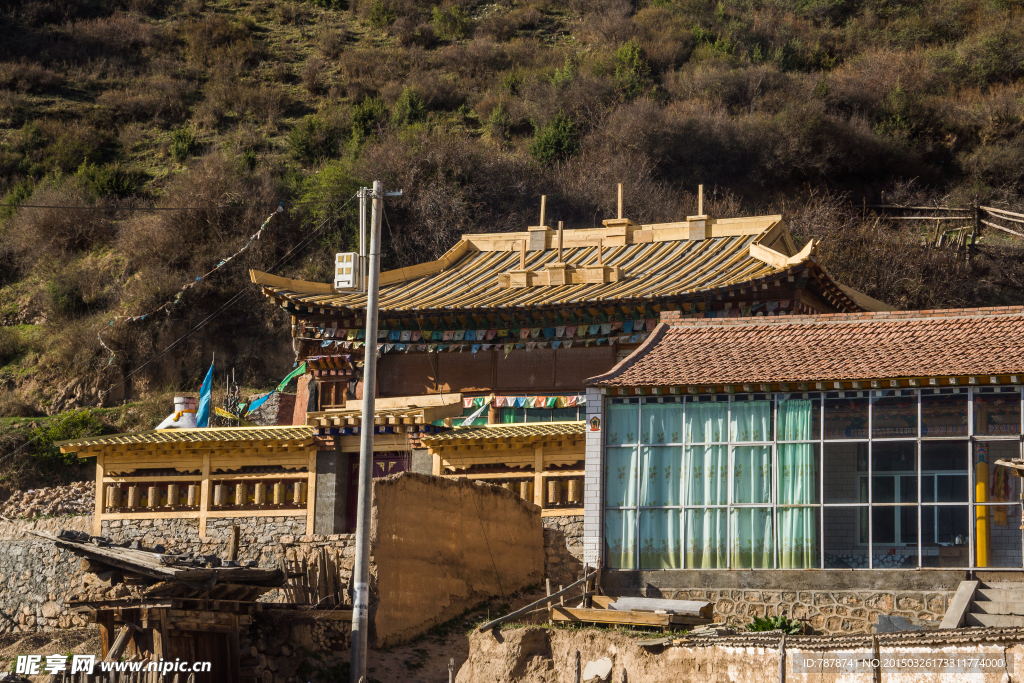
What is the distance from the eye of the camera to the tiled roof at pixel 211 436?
25.0m

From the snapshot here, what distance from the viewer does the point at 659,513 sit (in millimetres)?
20172

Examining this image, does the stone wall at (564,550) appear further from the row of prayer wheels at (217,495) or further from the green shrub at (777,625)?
the green shrub at (777,625)

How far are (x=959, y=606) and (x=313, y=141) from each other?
41.0 m

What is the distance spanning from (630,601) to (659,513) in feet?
5.34

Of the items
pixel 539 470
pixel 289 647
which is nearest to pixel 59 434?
pixel 539 470

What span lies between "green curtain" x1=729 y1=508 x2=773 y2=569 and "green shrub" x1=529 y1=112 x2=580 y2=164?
1225 inches

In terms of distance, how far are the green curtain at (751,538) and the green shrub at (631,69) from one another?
37.5 m

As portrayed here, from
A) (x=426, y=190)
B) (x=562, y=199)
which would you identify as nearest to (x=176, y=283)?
(x=426, y=190)

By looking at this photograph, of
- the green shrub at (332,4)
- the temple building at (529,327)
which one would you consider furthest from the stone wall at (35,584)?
the green shrub at (332,4)

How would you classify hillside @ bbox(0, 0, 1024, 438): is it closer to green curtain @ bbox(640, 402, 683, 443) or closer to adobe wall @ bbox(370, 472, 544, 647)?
adobe wall @ bbox(370, 472, 544, 647)

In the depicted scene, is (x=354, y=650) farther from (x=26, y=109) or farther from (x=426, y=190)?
(x=26, y=109)

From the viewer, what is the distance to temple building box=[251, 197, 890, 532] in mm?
24438

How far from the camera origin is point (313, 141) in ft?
177

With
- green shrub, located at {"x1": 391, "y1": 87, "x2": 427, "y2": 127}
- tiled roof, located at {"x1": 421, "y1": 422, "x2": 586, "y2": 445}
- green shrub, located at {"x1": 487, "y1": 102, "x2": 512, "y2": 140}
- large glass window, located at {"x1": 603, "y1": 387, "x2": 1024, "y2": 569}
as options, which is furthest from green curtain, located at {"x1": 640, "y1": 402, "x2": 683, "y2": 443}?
green shrub, located at {"x1": 391, "y1": 87, "x2": 427, "y2": 127}
